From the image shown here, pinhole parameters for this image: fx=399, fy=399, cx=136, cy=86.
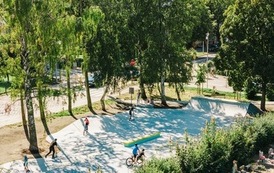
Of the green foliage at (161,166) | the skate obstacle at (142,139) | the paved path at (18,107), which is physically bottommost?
the skate obstacle at (142,139)

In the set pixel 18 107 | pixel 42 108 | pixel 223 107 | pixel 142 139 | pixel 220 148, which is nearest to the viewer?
pixel 220 148

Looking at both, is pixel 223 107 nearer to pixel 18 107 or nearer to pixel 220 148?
pixel 220 148

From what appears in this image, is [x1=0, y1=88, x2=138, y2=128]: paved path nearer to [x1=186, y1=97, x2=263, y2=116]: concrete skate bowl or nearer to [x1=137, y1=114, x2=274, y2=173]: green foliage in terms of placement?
[x1=186, y1=97, x2=263, y2=116]: concrete skate bowl

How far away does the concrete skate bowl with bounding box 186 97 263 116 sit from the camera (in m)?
37.7

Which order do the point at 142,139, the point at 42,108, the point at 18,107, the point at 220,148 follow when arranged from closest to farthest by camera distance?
the point at 220,148 → the point at 42,108 → the point at 142,139 → the point at 18,107

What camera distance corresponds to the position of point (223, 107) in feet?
129

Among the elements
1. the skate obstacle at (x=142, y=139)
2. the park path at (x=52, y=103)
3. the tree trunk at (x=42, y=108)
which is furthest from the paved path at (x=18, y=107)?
the skate obstacle at (x=142, y=139)

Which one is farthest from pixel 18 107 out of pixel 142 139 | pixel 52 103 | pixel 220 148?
pixel 220 148

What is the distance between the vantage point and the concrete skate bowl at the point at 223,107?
37.7 m

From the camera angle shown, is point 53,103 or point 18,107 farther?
point 53,103

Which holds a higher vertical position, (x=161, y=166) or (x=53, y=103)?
(x=53, y=103)

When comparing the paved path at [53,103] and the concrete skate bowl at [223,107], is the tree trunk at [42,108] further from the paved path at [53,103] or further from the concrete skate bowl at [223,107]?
the concrete skate bowl at [223,107]

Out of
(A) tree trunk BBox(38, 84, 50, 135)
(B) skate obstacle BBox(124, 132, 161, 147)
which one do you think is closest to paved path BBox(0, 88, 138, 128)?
(A) tree trunk BBox(38, 84, 50, 135)

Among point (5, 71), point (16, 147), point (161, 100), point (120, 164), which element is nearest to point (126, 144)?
point (120, 164)
